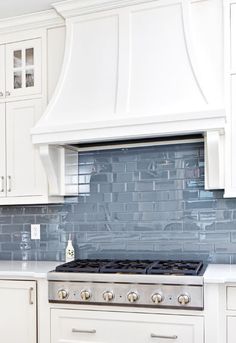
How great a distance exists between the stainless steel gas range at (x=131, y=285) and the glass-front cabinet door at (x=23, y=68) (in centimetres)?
143

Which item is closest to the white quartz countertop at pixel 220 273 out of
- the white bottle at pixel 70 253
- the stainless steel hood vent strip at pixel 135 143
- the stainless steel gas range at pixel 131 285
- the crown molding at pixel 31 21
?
the stainless steel gas range at pixel 131 285

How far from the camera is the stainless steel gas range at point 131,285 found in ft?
8.26

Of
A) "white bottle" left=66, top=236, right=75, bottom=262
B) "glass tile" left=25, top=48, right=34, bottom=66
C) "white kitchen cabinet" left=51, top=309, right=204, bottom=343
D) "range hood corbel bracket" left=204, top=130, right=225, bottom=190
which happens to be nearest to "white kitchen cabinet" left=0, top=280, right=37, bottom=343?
"white kitchen cabinet" left=51, top=309, right=204, bottom=343

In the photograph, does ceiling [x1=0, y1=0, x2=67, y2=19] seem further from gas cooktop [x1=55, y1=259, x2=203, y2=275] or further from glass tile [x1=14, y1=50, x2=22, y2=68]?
gas cooktop [x1=55, y1=259, x2=203, y2=275]

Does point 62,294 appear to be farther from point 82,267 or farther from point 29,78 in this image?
point 29,78

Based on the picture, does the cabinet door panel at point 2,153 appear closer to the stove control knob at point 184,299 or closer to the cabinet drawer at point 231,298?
the stove control knob at point 184,299

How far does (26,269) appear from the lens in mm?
3035

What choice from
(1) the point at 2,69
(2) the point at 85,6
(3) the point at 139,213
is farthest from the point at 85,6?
(3) the point at 139,213

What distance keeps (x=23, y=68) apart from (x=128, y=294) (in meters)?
1.93

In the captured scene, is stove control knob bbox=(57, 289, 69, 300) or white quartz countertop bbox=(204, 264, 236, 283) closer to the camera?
white quartz countertop bbox=(204, 264, 236, 283)

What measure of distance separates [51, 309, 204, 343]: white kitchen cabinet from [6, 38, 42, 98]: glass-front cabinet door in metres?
1.69

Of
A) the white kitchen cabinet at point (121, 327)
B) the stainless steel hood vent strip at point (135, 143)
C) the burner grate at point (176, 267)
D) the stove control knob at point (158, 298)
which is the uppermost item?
the stainless steel hood vent strip at point (135, 143)

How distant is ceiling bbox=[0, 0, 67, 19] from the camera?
3.10 m

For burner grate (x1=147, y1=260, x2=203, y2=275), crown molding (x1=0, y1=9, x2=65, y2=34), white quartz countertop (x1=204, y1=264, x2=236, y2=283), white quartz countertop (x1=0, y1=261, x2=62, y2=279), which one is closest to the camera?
white quartz countertop (x1=204, y1=264, x2=236, y2=283)
